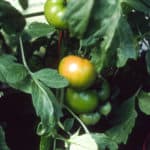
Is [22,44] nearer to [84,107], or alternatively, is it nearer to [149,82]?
[84,107]

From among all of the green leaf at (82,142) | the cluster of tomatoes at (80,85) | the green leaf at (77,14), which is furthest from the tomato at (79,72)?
the green leaf at (77,14)

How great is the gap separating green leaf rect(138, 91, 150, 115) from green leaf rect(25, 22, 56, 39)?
0.88 feet

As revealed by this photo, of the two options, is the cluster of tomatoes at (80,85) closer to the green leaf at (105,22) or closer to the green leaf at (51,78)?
the green leaf at (51,78)

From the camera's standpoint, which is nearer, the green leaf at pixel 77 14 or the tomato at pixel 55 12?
the green leaf at pixel 77 14

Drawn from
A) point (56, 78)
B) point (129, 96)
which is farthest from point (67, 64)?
point (129, 96)

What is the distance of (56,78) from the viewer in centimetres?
115

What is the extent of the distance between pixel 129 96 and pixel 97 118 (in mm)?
216

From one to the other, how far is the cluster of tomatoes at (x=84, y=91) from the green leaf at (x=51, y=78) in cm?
4

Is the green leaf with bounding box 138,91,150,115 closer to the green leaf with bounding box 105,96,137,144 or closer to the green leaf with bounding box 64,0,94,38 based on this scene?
the green leaf with bounding box 105,96,137,144

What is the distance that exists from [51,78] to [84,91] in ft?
0.33

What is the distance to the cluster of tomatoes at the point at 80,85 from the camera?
1.18 meters

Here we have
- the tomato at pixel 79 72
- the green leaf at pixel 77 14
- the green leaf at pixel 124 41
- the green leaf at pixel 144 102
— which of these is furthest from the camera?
the green leaf at pixel 144 102

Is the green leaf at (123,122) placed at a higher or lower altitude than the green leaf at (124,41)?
lower

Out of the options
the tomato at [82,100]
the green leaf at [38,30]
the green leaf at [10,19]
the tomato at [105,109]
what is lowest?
the tomato at [105,109]
